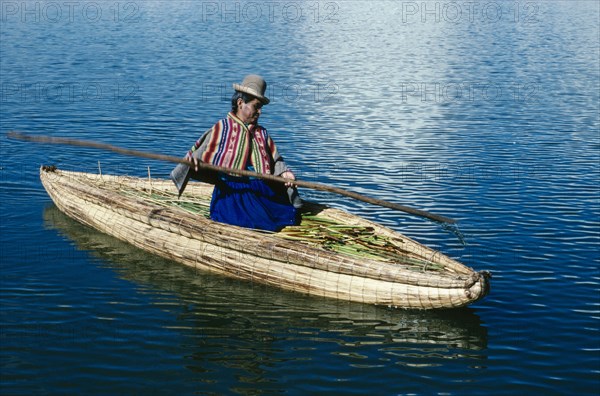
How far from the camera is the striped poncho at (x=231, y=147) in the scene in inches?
389

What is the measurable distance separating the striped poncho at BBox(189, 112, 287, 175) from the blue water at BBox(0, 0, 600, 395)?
118cm

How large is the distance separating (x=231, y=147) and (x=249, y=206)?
614 mm

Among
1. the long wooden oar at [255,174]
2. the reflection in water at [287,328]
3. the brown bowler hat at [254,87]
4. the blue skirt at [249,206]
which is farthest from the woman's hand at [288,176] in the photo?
the reflection in water at [287,328]

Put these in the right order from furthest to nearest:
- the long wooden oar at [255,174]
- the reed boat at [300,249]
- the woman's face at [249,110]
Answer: the woman's face at [249,110] < the long wooden oar at [255,174] < the reed boat at [300,249]

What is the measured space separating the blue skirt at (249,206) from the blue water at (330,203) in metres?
0.67

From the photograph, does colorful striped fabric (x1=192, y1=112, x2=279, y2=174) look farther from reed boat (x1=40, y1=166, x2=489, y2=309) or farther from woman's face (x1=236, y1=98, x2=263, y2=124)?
reed boat (x1=40, y1=166, x2=489, y2=309)

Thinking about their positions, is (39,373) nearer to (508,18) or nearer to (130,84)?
(130,84)

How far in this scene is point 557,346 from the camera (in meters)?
8.23

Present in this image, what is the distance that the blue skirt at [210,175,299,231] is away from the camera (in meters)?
9.87

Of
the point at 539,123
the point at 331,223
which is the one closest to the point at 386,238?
the point at 331,223

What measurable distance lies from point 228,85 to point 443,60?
7.45m

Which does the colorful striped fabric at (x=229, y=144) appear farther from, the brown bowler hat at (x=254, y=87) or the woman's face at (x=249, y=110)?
the brown bowler hat at (x=254, y=87)

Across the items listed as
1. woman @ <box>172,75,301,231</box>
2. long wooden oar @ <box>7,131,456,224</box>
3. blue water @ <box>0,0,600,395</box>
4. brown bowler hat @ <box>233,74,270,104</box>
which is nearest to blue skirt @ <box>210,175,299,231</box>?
woman @ <box>172,75,301,231</box>

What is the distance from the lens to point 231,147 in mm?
9883
